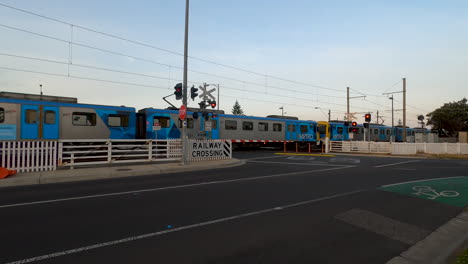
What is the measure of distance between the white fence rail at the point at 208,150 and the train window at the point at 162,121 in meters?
6.01

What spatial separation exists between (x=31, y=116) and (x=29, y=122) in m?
Answer: 0.35

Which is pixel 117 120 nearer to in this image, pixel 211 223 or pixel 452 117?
pixel 211 223

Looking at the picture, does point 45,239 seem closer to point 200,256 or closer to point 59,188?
point 200,256

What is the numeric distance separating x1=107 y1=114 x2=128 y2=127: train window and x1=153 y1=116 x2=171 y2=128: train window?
2.23 metres

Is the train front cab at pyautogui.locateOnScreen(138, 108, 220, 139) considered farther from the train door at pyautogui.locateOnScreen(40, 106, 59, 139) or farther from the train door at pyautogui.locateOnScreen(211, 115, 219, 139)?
the train door at pyautogui.locateOnScreen(40, 106, 59, 139)

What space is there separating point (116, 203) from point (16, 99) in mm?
13124

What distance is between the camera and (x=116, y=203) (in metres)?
6.00

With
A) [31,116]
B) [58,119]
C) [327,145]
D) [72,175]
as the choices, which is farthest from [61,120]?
[327,145]

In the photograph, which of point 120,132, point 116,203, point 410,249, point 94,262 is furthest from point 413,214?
point 120,132

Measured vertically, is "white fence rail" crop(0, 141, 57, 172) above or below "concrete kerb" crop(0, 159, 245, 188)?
above

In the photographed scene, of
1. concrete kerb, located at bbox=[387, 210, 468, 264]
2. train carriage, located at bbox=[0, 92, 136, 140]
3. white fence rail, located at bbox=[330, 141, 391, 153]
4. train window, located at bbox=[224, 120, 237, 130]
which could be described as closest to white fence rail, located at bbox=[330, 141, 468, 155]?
white fence rail, located at bbox=[330, 141, 391, 153]

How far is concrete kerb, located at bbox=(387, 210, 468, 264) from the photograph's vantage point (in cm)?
340

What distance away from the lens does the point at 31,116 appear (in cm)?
1499

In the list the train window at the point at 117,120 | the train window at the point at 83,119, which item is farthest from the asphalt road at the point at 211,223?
the train window at the point at 117,120
